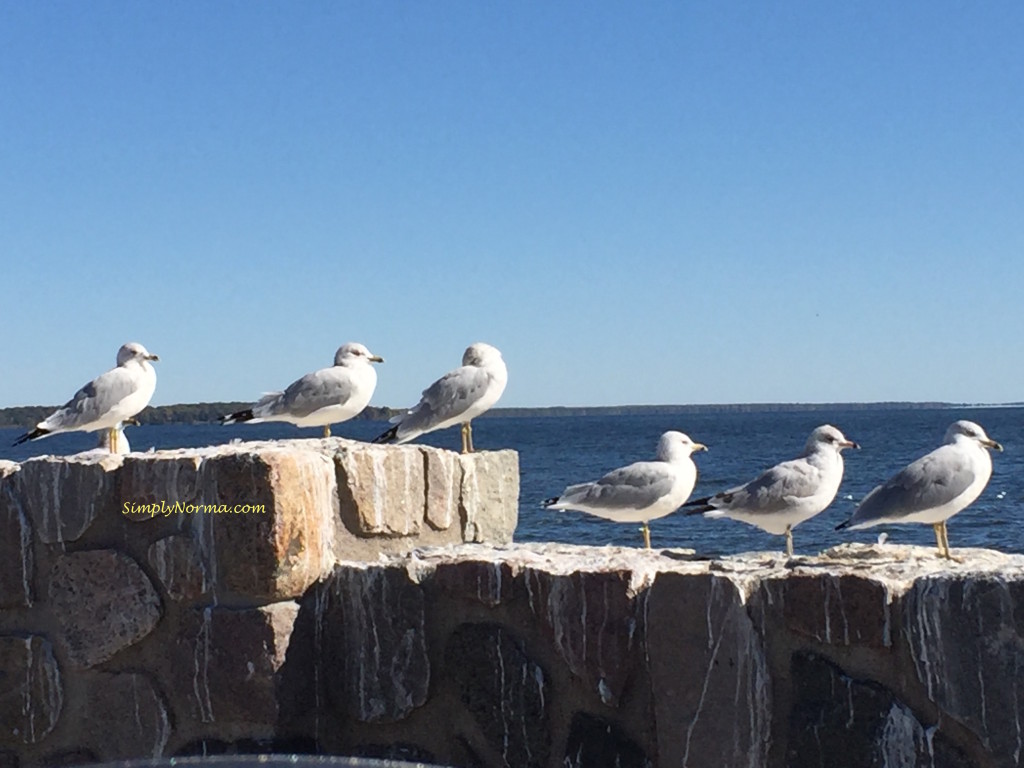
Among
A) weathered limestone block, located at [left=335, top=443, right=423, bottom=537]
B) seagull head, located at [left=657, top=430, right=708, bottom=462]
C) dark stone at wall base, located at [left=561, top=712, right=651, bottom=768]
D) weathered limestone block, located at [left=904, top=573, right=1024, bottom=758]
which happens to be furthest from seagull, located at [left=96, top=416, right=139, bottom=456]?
weathered limestone block, located at [left=904, top=573, right=1024, bottom=758]

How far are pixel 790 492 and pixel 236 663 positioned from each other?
115 inches

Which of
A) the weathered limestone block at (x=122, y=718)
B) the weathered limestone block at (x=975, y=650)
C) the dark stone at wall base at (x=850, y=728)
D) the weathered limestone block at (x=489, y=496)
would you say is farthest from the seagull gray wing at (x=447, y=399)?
the weathered limestone block at (x=975, y=650)

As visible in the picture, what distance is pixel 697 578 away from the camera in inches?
139

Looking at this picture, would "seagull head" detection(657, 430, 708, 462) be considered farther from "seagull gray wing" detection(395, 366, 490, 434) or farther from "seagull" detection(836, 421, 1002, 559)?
"seagull" detection(836, 421, 1002, 559)

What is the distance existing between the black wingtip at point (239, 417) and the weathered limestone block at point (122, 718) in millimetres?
2745

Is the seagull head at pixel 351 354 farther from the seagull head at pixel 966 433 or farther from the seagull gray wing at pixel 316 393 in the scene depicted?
the seagull head at pixel 966 433

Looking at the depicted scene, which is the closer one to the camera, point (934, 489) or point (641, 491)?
point (934, 489)

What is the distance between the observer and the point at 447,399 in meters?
6.45

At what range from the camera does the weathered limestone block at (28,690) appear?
4.30 metres

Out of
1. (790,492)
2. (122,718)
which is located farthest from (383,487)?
(790,492)

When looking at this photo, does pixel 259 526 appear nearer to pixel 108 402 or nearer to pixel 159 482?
pixel 159 482

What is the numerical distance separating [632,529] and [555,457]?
3323 cm

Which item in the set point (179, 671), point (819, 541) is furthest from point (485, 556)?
point (819, 541)

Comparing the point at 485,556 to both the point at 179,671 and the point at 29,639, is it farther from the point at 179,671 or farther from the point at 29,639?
the point at 29,639
